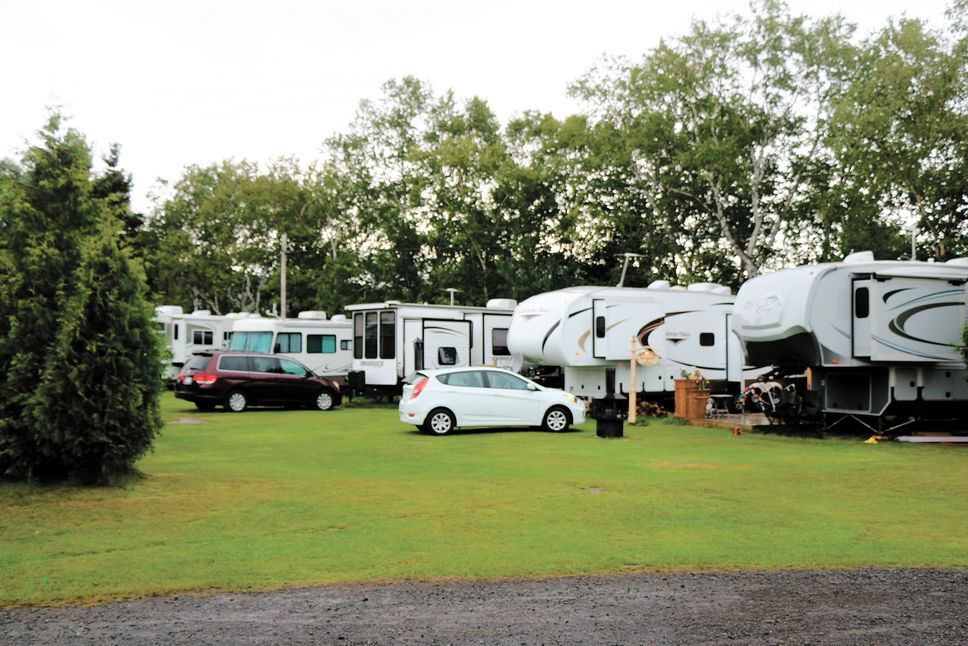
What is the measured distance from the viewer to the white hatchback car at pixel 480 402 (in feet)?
56.5

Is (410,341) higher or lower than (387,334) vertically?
lower

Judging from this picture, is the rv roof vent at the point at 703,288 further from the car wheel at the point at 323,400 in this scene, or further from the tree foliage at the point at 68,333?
the tree foliage at the point at 68,333

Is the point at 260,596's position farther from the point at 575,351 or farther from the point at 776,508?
the point at 575,351

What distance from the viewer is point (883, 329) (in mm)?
15836

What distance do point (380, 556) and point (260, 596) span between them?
4.23ft

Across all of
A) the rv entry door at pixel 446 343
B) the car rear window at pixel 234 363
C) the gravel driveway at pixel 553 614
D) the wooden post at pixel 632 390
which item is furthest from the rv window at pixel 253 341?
the gravel driveway at pixel 553 614

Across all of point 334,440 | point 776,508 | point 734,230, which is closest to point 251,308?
point 734,230

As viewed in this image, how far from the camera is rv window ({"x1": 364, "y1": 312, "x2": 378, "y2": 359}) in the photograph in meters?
25.6

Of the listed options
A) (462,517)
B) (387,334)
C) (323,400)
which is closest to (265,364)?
(323,400)

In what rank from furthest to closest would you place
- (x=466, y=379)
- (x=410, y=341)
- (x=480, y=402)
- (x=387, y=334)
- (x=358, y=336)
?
(x=358, y=336) → (x=387, y=334) → (x=410, y=341) → (x=466, y=379) → (x=480, y=402)

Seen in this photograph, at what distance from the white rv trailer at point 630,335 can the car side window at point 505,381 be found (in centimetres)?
358

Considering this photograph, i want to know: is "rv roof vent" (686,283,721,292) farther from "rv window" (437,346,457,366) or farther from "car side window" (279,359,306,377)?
"car side window" (279,359,306,377)

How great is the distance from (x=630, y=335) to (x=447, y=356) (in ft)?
21.1

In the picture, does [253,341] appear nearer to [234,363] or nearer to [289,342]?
[289,342]
